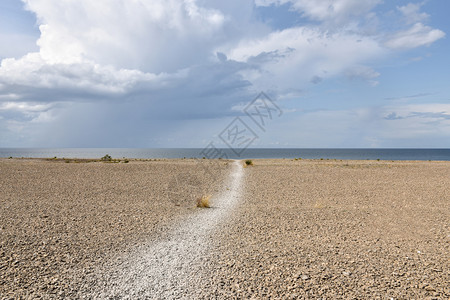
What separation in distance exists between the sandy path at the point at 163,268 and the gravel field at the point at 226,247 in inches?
0.9

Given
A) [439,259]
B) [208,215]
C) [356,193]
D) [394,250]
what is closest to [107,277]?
[208,215]

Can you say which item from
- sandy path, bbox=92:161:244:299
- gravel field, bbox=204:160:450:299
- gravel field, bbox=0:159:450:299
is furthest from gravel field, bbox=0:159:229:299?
gravel field, bbox=204:160:450:299

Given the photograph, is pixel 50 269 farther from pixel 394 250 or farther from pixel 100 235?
pixel 394 250

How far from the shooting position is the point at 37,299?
4.86 metres

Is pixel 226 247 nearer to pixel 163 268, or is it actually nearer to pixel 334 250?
pixel 163 268

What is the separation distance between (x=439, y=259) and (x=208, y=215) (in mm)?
6731

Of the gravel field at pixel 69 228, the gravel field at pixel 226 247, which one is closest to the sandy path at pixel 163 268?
the gravel field at pixel 226 247

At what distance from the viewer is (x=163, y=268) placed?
6.02m

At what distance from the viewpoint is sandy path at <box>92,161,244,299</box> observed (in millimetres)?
5129

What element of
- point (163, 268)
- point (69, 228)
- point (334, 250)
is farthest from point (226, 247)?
point (69, 228)

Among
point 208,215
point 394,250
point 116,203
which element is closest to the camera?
point 394,250

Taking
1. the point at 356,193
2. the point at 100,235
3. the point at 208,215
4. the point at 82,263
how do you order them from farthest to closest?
the point at 356,193 → the point at 208,215 → the point at 100,235 → the point at 82,263

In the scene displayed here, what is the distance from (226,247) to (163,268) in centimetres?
172

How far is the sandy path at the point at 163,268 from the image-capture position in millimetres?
5129
